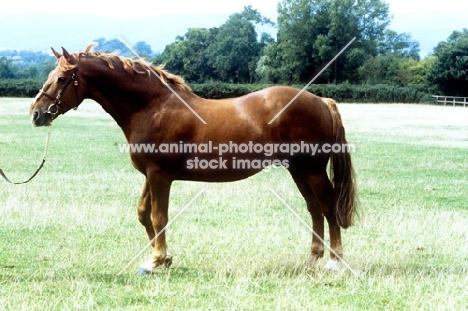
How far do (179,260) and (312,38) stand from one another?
6169 cm

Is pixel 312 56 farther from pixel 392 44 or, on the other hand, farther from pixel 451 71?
pixel 392 44

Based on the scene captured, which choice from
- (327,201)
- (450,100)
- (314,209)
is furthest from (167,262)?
(450,100)

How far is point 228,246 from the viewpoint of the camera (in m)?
7.74

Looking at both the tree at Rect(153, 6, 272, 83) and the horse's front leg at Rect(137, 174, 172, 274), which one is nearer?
the horse's front leg at Rect(137, 174, 172, 274)

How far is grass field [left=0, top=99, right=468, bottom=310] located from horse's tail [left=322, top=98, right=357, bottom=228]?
2.31 feet

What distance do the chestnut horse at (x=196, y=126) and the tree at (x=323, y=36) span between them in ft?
180

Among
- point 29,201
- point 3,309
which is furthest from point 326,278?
point 29,201

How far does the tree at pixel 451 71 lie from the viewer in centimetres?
6531

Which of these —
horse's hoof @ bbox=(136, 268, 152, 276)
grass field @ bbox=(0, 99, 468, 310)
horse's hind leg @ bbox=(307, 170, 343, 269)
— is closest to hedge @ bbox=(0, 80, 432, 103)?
grass field @ bbox=(0, 99, 468, 310)

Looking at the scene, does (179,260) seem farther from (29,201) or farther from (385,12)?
(385,12)

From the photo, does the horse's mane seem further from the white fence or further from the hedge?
the white fence

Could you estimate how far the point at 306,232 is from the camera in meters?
8.77

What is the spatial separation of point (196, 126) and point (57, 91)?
1.65 m

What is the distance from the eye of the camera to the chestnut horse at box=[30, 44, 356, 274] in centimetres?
671
